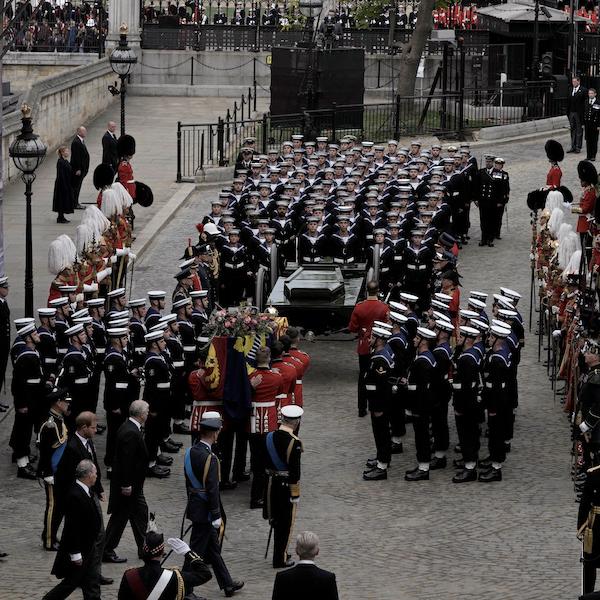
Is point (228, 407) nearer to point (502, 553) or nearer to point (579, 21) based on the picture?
point (502, 553)

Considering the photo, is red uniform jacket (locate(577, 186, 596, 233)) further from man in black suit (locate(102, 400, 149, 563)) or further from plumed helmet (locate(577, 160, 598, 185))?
man in black suit (locate(102, 400, 149, 563))

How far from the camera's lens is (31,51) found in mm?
48656

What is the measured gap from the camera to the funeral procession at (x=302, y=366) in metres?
15.6

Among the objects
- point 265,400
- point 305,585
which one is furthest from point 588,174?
point 305,585

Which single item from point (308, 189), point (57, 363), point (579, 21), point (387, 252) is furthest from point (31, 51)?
point (57, 363)

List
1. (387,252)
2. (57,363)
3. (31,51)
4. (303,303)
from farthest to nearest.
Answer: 1. (31,51)
2. (387,252)
3. (303,303)
4. (57,363)

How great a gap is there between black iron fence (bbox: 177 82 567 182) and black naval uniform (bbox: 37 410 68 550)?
19482 mm

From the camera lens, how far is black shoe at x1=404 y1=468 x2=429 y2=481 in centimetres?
1862

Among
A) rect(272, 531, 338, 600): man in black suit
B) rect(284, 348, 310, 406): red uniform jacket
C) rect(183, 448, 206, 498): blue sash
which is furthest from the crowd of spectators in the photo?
rect(272, 531, 338, 600): man in black suit

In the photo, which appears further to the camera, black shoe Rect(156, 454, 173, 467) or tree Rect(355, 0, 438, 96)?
tree Rect(355, 0, 438, 96)

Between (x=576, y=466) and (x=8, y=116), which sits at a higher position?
(x=8, y=116)

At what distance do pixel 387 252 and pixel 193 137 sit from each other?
46.4 feet

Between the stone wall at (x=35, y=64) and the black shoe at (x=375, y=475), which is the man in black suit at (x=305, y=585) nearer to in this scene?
the black shoe at (x=375, y=475)

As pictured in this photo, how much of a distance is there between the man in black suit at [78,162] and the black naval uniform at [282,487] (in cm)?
1708
